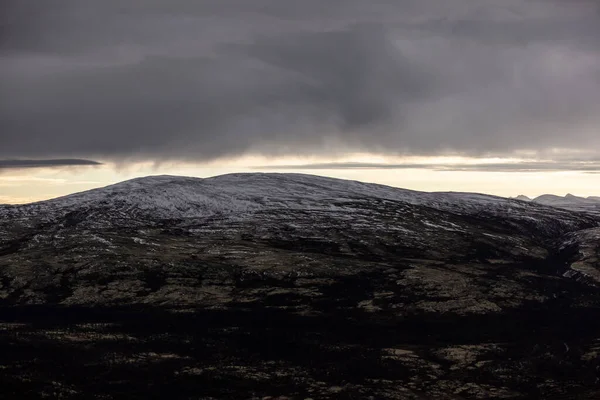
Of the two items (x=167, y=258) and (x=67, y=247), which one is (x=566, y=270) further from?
(x=67, y=247)

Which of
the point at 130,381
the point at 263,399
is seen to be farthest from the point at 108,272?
the point at 263,399

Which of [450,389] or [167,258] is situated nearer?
[450,389]

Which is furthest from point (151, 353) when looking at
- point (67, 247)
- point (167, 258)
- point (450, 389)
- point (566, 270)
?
point (566, 270)

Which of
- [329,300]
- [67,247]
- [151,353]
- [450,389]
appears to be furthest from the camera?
[67,247]

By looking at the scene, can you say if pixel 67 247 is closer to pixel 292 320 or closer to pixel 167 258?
pixel 167 258

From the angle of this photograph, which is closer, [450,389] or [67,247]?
[450,389]

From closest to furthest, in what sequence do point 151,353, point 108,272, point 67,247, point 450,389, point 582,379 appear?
point 450,389 < point 582,379 < point 151,353 < point 108,272 < point 67,247
